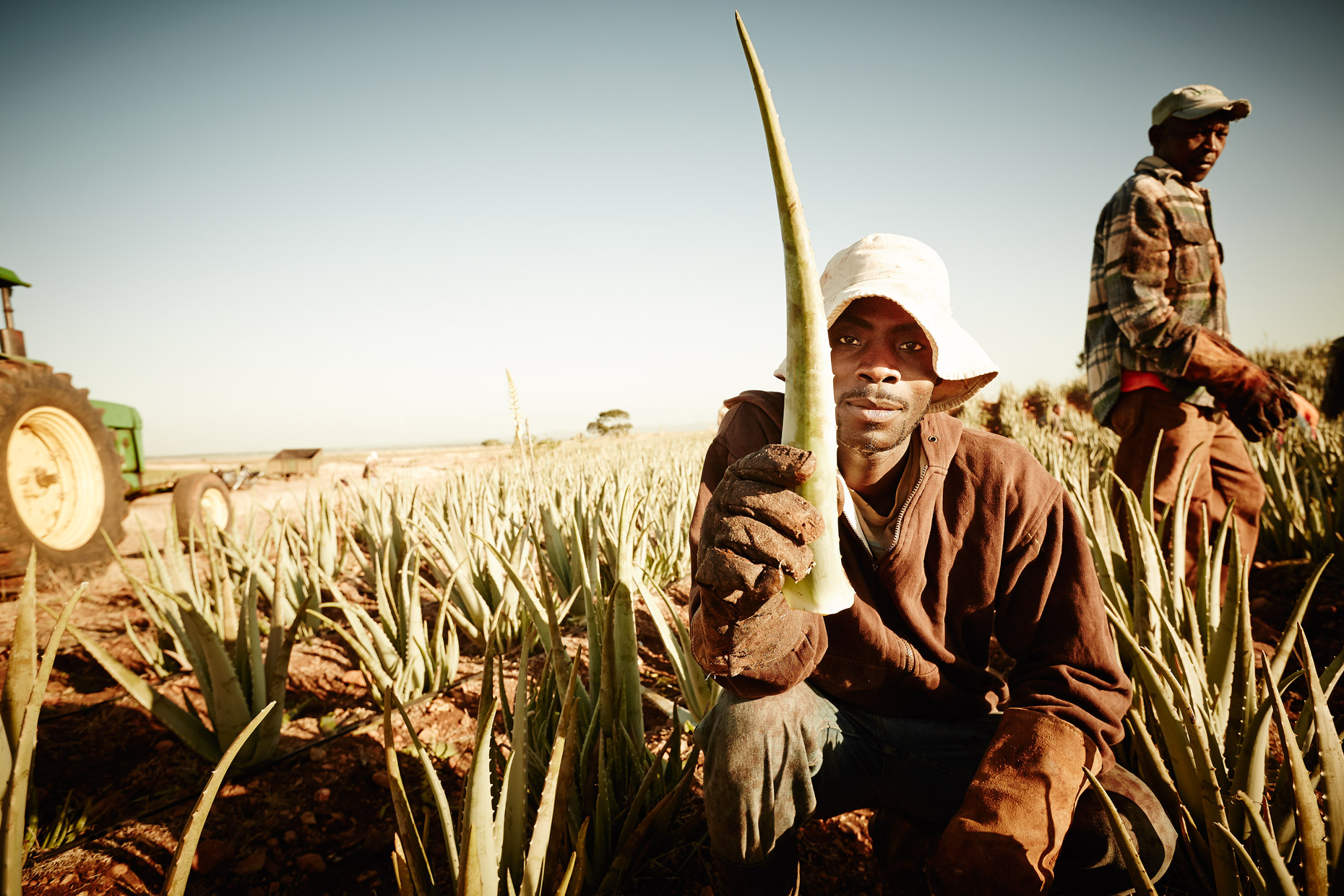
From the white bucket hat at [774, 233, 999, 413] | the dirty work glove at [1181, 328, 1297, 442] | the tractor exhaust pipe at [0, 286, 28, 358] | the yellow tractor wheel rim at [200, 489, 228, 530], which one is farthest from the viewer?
the yellow tractor wheel rim at [200, 489, 228, 530]

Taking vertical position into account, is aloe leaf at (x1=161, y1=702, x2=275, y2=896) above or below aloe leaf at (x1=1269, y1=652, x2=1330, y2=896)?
above

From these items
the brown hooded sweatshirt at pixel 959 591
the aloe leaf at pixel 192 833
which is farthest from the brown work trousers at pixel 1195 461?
the aloe leaf at pixel 192 833

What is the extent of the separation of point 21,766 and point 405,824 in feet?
1.71

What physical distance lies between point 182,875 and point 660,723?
4.71ft

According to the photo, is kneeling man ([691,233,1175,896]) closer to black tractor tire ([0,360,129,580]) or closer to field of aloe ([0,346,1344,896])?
field of aloe ([0,346,1344,896])

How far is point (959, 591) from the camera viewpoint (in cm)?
135

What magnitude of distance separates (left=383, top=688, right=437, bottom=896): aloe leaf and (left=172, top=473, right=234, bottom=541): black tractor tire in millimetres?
5001

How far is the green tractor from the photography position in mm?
3664

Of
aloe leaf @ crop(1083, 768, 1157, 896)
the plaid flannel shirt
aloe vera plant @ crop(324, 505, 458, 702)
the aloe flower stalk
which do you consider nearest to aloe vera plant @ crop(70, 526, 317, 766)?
Result: aloe vera plant @ crop(324, 505, 458, 702)

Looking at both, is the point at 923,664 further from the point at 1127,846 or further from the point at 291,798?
the point at 291,798

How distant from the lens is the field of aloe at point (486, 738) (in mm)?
888

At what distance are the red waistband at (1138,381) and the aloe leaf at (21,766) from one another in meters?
3.43

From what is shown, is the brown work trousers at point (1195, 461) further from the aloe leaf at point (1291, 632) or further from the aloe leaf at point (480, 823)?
the aloe leaf at point (480, 823)

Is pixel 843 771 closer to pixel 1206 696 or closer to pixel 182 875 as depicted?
pixel 1206 696
